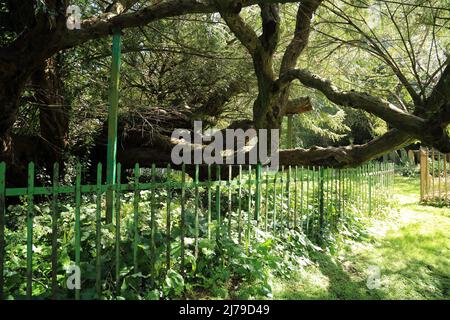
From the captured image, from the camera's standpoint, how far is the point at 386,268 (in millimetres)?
5766

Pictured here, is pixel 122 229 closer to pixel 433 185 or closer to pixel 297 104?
pixel 297 104

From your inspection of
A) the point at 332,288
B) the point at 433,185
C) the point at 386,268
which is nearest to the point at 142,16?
the point at 332,288

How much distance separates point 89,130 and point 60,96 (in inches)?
55.2

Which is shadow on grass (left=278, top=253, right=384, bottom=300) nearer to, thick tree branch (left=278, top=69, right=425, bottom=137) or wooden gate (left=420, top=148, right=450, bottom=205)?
thick tree branch (left=278, top=69, right=425, bottom=137)

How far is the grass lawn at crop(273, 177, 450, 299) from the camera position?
15.7ft

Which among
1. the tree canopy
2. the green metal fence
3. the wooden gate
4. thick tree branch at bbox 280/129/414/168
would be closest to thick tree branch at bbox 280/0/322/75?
the tree canopy

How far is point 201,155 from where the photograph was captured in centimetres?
840

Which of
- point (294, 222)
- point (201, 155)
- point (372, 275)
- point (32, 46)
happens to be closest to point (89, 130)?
point (201, 155)

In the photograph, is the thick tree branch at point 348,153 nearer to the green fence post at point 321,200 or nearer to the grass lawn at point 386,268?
the green fence post at point 321,200

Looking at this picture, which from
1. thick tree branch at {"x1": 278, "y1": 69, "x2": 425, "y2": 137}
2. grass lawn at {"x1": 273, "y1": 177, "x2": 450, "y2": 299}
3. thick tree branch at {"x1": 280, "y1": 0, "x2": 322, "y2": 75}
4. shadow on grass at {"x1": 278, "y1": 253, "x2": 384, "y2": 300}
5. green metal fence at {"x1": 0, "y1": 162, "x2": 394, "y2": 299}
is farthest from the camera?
thick tree branch at {"x1": 280, "y1": 0, "x2": 322, "y2": 75}

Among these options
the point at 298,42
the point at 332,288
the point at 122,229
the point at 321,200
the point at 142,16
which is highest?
the point at 298,42
